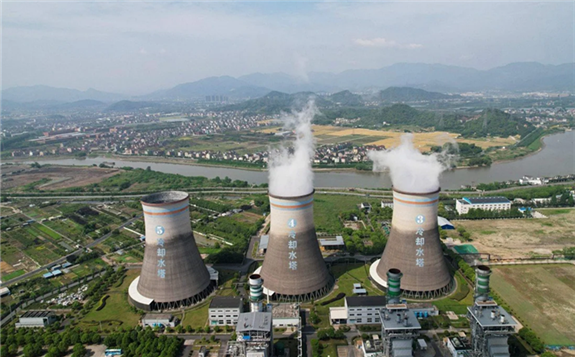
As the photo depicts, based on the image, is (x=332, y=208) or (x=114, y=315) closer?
(x=114, y=315)

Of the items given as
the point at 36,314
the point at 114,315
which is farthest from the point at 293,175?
the point at 36,314

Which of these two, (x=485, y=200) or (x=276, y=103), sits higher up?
(x=276, y=103)

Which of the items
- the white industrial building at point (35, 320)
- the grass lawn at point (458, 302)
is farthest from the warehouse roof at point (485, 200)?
the white industrial building at point (35, 320)

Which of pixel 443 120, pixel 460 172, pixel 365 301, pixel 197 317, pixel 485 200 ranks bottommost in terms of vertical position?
pixel 460 172

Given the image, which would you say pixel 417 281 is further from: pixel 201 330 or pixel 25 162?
pixel 25 162

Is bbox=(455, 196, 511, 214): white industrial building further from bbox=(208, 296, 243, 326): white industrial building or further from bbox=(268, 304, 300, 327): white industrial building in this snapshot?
bbox=(208, 296, 243, 326): white industrial building

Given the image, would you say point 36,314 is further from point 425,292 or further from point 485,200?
point 485,200

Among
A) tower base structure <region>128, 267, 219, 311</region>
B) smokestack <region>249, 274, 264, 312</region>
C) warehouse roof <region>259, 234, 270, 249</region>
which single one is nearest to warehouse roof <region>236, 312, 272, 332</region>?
smokestack <region>249, 274, 264, 312</region>
